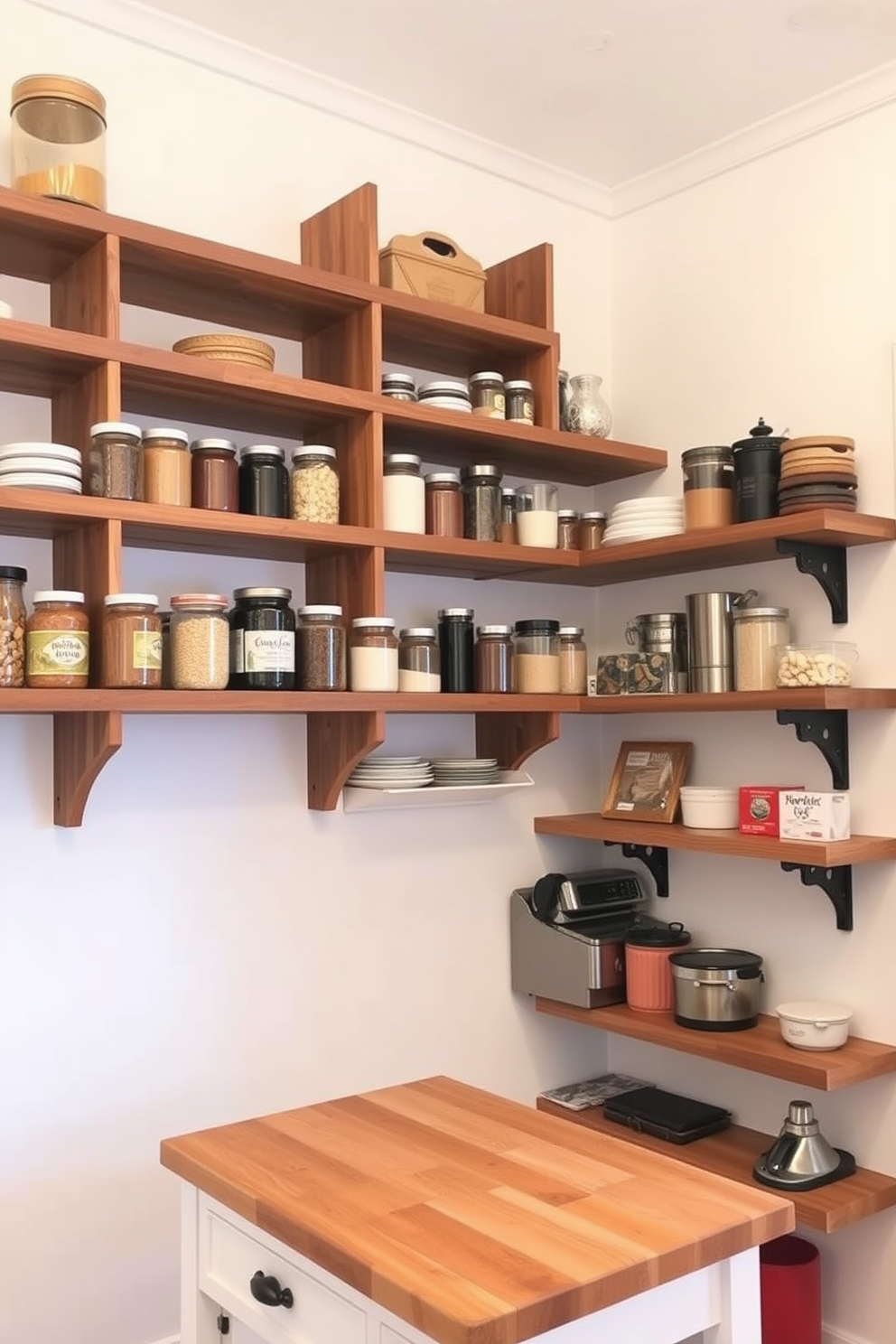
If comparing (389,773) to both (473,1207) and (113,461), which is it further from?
(473,1207)

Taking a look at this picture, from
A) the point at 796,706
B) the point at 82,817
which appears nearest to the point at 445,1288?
the point at 82,817

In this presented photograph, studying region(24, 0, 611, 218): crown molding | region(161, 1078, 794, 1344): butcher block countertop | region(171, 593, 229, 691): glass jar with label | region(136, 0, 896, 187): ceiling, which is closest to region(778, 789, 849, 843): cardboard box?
region(161, 1078, 794, 1344): butcher block countertop

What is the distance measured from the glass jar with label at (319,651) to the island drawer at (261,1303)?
925 mm

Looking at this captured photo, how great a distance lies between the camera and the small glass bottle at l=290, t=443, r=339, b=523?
7.40ft

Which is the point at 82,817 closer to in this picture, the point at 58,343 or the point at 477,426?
the point at 58,343

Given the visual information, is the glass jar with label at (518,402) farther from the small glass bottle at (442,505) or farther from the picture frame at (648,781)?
the picture frame at (648,781)

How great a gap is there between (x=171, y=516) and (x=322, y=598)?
0.47 m

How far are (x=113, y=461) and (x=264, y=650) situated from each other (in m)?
0.41

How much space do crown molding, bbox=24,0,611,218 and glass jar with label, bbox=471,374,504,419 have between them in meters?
0.61

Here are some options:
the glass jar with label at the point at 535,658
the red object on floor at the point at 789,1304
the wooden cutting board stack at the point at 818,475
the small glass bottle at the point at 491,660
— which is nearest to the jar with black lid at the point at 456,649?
the small glass bottle at the point at 491,660

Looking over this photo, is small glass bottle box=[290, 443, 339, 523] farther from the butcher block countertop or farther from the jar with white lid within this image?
the butcher block countertop

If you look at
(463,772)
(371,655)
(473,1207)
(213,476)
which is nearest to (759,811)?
(463,772)

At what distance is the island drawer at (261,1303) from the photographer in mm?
1473

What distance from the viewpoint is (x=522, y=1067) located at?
2.88 m
